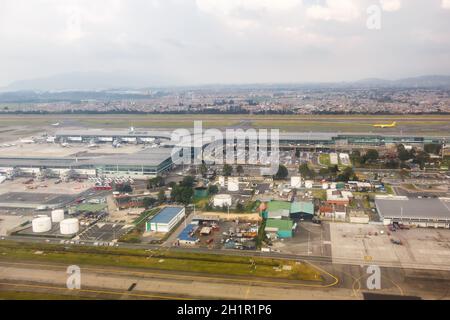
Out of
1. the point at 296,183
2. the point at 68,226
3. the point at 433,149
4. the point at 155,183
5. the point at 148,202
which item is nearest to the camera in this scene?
the point at 68,226

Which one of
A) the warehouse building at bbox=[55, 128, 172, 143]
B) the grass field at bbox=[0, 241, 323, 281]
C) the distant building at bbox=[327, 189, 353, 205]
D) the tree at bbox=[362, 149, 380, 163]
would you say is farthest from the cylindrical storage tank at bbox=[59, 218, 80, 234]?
the warehouse building at bbox=[55, 128, 172, 143]

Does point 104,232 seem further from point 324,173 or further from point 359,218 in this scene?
point 324,173

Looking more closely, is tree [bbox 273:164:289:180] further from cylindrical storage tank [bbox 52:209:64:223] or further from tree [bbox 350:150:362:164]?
cylindrical storage tank [bbox 52:209:64:223]

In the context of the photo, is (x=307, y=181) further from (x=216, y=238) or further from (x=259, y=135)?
(x=259, y=135)

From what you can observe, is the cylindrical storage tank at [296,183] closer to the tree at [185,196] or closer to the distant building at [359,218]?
the distant building at [359,218]

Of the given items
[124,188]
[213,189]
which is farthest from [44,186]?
[213,189]

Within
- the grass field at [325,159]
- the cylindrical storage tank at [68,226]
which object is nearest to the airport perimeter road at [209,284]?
the cylindrical storage tank at [68,226]

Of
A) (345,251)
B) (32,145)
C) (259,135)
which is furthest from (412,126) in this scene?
(32,145)
